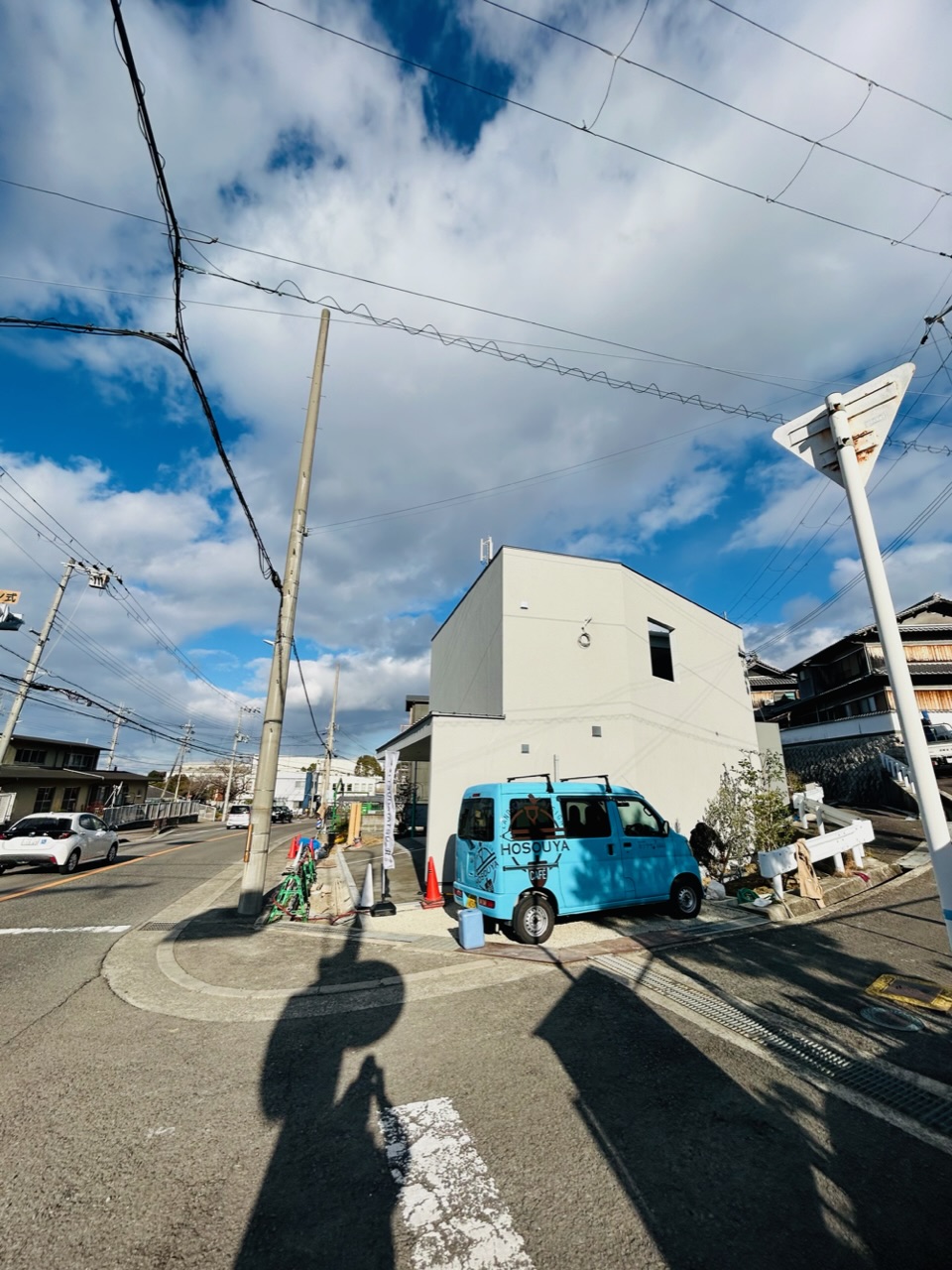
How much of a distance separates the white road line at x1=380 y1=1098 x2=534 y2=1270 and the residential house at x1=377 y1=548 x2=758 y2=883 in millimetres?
8719

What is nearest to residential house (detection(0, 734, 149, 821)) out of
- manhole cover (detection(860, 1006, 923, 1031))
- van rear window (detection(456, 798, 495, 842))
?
van rear window (detection(456, 798, 495, 842))

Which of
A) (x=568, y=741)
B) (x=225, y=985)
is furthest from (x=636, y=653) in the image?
(x=225, y=985)

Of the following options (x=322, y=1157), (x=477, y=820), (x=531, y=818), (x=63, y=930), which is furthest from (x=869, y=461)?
(x=63, y=930)

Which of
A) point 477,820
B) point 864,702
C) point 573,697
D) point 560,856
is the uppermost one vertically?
point 864,702

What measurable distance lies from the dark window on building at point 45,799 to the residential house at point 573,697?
96.3 feet

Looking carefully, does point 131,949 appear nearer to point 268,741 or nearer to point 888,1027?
point 268,741

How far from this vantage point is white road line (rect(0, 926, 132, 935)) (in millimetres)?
7910

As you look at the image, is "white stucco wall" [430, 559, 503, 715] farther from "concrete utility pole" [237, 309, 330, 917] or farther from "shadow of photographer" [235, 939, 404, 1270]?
"shadow of photographer" [235, 939, 404, 1270]

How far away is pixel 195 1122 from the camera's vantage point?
343cm

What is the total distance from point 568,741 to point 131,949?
973cm

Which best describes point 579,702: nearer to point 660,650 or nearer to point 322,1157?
point 660,650

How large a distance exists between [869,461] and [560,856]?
258 inches

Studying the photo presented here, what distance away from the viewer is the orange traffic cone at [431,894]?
34.4 ft

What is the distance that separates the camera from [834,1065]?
419 centimetres
